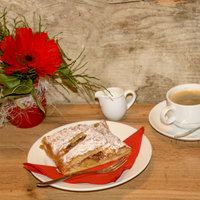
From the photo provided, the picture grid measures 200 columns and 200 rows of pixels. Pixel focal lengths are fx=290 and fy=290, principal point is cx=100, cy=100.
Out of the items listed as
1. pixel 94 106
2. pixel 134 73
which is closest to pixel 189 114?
pixel 134 73

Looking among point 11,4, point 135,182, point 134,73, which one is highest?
point 11,4

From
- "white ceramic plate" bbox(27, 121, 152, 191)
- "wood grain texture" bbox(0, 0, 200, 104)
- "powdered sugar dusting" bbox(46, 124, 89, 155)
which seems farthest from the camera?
"wood grain texture" bbox(0, 0, 200, 104)

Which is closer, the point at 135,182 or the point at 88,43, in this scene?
the point at 135,182

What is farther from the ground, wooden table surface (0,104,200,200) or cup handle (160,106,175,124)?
cup handle (160,106,175,124)

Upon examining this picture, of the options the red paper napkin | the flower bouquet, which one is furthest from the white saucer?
the flower bouquet

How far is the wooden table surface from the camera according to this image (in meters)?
0.76

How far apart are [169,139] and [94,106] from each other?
373mm

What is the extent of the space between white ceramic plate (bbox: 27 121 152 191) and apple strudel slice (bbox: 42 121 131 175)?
0.09ft

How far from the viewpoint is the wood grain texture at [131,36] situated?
40.8 inches

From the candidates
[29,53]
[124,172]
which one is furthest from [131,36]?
[124,172]

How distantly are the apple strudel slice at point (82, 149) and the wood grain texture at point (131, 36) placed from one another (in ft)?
1.08

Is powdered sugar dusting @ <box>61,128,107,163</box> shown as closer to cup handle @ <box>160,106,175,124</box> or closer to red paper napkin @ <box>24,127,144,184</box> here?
red paper napkin @ <box>24,127,144,184</box>

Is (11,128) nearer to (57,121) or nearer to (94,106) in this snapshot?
(57,121)

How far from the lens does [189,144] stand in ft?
3.06
